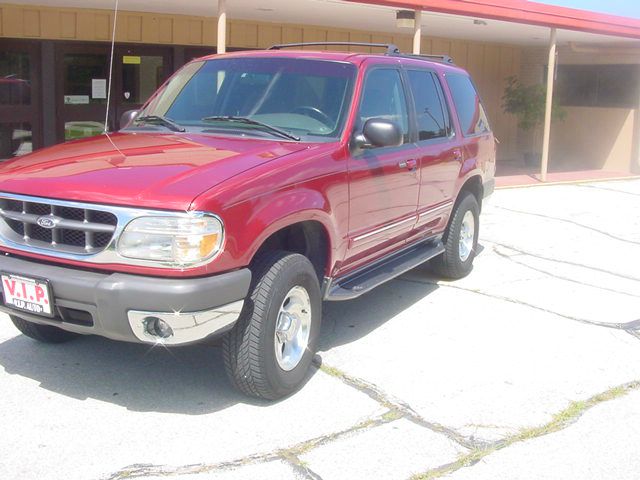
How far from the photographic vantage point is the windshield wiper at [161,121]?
502 cm

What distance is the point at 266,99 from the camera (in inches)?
199

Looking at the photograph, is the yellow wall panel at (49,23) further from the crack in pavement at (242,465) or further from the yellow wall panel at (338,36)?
the crack in pavement at (242,465)

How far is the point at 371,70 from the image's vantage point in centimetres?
528

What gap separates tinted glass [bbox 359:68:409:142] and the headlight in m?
1.77

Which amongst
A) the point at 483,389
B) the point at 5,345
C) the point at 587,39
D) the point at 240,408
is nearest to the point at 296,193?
the point at 240,408

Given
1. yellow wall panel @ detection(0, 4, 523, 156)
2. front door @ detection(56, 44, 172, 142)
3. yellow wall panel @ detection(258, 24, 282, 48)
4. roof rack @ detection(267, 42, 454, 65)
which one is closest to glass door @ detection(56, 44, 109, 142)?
front door @ detection(56, 44, 172, 142)

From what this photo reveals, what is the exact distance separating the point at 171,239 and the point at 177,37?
33.4ft

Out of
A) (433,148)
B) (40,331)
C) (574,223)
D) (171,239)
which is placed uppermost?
(433,148)

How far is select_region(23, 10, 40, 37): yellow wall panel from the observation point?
11.4 meters

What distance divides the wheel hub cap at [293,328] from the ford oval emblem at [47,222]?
4.21 ft

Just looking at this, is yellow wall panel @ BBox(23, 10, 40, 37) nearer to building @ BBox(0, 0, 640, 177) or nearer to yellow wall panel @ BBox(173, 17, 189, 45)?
building @ BBox(0, 0, 640, 177)

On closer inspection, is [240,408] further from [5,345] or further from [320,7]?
[320,7]

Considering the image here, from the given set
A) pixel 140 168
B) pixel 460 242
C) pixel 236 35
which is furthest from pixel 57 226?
pixel 236 35

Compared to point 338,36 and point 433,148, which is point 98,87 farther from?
point 433,148
